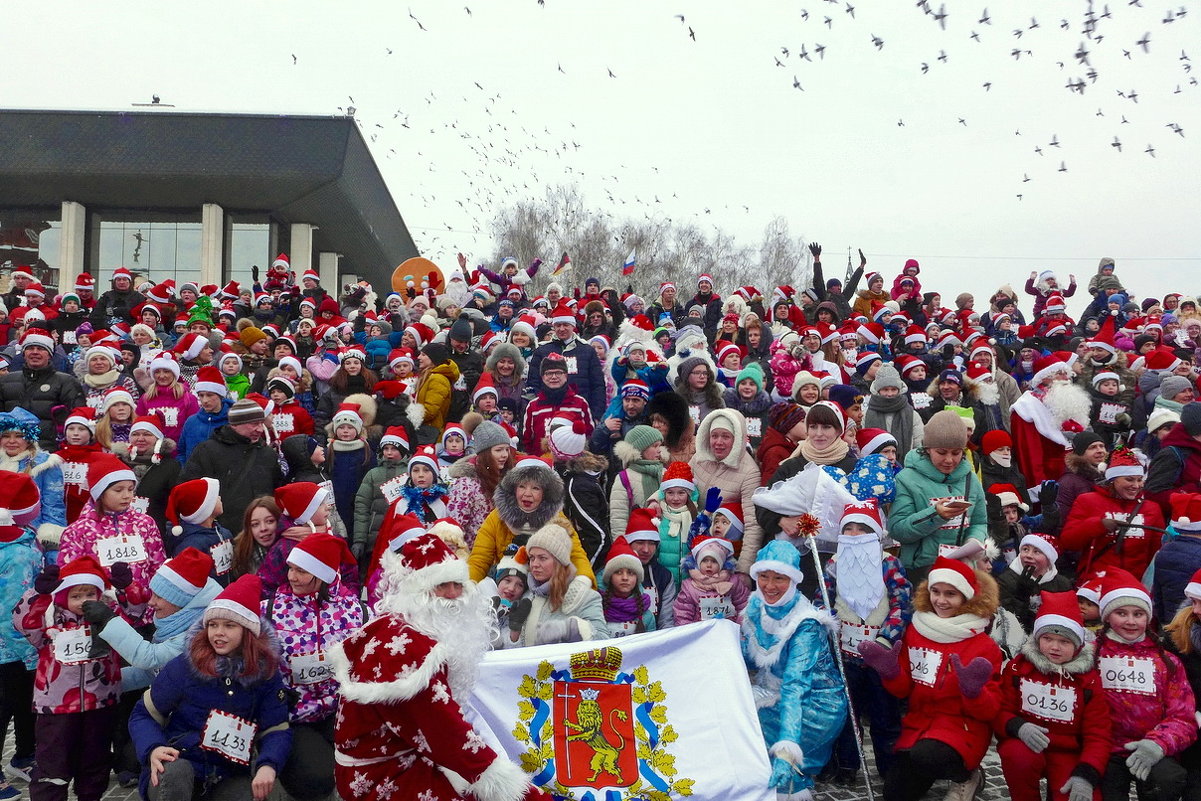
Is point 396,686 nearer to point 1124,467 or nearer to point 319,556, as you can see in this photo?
point 319,556

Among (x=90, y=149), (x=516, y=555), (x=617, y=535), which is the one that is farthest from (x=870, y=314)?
(x=90, y=149)

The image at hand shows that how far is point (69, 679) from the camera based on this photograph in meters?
5.20

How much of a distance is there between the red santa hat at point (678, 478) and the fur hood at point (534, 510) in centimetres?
82

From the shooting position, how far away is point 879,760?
609cm

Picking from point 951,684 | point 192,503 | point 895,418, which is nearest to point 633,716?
point 951,684

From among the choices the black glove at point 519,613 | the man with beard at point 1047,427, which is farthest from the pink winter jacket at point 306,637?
the man with beard at point 1047,427

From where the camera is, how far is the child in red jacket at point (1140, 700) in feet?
16.4

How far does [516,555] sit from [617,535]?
1158 mm

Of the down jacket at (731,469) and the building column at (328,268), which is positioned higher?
the building column at (328,268)

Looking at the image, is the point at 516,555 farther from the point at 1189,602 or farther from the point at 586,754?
the point at 1189,602

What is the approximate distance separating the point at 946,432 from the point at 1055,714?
208 centimetres

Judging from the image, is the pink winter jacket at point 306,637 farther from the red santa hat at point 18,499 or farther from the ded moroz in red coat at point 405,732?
the red santa hat at point 18,499

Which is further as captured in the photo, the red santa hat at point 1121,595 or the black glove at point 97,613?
the red santa hat at point 1121,595

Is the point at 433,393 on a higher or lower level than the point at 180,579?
higher
